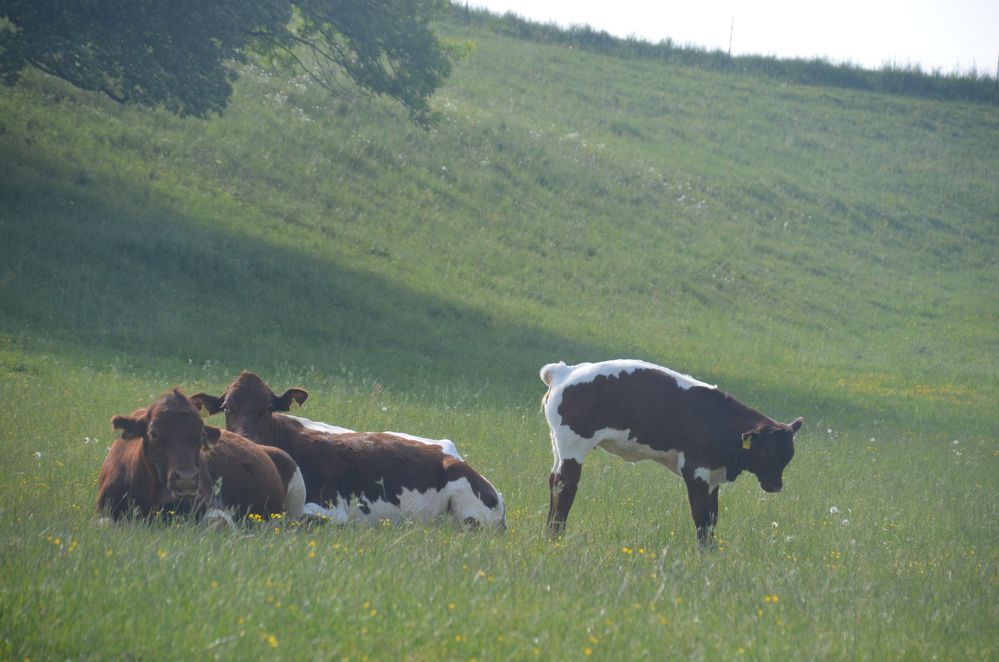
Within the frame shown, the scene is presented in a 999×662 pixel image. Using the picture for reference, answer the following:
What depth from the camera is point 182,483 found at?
26.2 feet

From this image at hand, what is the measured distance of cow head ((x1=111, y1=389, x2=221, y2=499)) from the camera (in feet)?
26.9

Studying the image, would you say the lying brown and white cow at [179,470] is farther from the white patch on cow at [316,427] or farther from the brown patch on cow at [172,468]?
the white patch on cow at [316,427]

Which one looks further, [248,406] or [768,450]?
[768,450]

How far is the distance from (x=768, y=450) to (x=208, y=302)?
15316 millimetres

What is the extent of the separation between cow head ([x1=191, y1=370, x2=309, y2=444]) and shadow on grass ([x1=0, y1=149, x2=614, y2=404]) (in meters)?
8.64

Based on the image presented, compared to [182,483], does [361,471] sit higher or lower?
lower

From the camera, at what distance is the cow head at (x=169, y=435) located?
26.9 ft

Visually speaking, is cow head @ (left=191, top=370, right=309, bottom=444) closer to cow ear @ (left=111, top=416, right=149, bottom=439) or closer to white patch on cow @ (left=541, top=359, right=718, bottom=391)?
cow ear @ (left=111, top=416, right=149, bottom=439)

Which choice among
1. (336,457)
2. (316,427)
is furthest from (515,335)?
(336,457)

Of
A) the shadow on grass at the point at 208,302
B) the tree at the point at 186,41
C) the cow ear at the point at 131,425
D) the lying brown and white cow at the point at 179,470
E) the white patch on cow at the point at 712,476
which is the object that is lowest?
the shadow on grass at the point at 208,302

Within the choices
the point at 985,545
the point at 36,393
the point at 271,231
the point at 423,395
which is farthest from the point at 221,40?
the point at 985,545

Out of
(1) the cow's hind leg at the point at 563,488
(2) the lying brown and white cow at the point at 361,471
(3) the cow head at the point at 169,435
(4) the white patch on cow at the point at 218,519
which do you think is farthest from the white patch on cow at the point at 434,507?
(3) the cow head at the point at 169,435

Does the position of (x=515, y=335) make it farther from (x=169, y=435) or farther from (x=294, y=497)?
(x=169, y=435)

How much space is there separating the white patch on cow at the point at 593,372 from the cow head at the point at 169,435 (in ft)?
11.8
